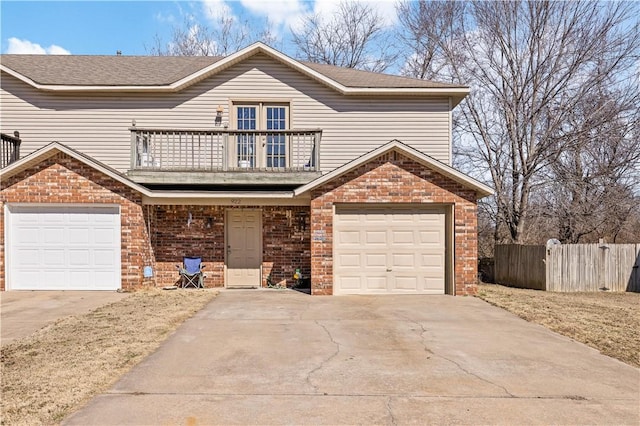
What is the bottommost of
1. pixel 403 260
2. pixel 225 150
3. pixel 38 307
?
pixel 38 307

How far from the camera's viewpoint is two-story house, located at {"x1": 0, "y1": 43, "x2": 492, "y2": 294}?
452 inches

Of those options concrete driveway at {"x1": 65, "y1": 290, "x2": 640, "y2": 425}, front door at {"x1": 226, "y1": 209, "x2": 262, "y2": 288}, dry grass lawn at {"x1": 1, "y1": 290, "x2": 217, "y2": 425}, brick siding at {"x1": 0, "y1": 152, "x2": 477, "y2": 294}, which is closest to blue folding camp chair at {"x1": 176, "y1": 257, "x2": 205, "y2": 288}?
front door at {"x1": 226, "y1": 209, "x2": 262, "y2": 288}

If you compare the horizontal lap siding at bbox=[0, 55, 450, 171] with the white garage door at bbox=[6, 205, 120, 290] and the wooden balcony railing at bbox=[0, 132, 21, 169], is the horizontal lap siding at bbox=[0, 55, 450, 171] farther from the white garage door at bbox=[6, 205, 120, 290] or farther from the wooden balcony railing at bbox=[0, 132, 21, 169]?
the white garage door at bbox=[6, 205, 120, 290]

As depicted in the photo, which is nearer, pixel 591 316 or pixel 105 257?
pixel 591 316

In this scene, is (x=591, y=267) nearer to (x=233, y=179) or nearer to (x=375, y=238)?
(x=375, y=238)

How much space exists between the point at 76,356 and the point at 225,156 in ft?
24.4

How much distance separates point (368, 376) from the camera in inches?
212

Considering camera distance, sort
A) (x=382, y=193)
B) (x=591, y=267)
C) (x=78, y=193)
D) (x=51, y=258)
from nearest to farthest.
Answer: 1. (x=382, y=193)
2. (x=78, y=193)
3. (x=51, y=258)
4. (x=591, y=267)

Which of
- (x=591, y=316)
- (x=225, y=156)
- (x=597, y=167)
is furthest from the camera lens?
(x=597, y=167)

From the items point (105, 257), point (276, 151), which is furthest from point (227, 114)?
point (105, 257)

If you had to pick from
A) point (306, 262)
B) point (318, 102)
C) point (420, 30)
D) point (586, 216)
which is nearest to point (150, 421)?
→ point (306, 262)

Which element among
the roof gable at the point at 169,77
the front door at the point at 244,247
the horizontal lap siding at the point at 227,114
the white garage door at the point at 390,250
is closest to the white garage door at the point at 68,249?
the horizontal lap siding at the point at 227,114

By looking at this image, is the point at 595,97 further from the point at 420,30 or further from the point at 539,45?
the point at 420,30

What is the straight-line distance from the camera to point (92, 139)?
1355 cm
